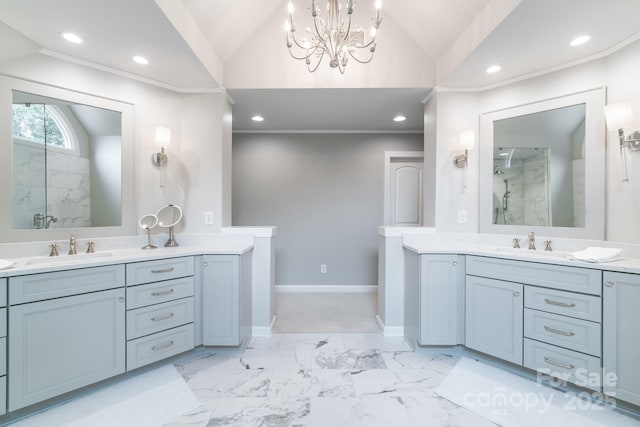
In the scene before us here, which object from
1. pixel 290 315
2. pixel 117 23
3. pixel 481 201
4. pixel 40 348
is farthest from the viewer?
pixel 290 315

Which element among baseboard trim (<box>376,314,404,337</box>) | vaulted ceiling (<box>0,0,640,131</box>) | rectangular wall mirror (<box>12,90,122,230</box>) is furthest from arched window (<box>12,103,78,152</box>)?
baseboard trim (<box>376,314,404,337</box>)

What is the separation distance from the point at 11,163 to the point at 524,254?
3.78 m

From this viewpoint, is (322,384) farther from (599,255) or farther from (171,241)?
(599,255)

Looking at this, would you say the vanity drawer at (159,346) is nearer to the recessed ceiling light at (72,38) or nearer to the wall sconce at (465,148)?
the recessed ceiling light at (72,38)

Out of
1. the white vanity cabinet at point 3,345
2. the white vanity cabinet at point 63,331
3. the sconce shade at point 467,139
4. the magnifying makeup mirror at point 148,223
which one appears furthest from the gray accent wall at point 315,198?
the white vanity cabinet at point 3,345

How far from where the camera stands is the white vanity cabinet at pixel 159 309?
190 centimetres

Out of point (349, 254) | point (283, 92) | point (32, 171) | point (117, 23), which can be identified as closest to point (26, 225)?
point (32, 171)

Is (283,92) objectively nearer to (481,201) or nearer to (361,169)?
(361,169)

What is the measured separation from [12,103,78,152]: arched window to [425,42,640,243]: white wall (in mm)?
3188

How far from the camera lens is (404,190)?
4.12m

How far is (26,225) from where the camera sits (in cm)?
193

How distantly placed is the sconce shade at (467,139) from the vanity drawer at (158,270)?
263cm

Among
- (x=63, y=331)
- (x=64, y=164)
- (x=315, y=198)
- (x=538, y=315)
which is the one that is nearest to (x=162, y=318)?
(x=63, y=331)

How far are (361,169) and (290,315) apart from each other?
231 cm
